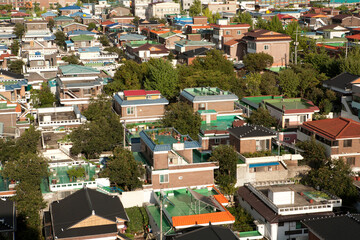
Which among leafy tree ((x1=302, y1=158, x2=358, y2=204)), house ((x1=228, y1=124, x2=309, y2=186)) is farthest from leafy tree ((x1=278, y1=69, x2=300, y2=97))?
leafy tree ((x1=302, y1=158, x2=358, y2=204))

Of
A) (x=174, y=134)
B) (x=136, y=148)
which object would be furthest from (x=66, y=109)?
(x=174, y=134)

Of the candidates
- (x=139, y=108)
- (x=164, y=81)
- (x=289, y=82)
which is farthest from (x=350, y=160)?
(x=164, y=81)

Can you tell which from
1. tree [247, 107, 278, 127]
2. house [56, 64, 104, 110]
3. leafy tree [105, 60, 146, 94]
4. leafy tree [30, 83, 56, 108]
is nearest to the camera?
tree [247, 107, 278, 127]

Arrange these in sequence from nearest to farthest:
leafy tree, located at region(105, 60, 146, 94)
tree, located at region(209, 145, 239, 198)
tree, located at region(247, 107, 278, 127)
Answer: tree, located at region(209, 145, 239, 198) < tree, located at region(247, 107, 278, 127) < leafy tree, located at region(105, 60, 146, 94)

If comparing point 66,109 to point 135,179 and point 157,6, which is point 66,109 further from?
point 157,6

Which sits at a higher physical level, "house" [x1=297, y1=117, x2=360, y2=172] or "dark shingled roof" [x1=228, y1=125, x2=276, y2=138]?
"dark shingled roof" [x1=228, y1=125, x2=276, y2=138]

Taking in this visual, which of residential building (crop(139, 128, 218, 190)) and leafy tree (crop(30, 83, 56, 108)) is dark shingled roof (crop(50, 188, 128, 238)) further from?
leafy tree (crop(30, 83, 56, 108))
